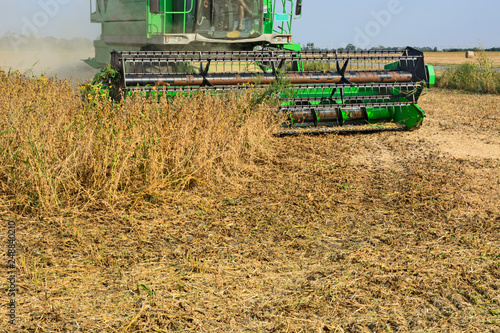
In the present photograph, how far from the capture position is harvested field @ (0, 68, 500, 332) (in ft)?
9.52

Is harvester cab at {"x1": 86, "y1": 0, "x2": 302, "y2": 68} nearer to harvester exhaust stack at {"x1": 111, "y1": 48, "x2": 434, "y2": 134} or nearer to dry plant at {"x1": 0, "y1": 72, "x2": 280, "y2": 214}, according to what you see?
harvester exhaust stack at {"x1": 111, "y1": 48, "x2": 434, "y2": 134}

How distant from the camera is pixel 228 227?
412cm

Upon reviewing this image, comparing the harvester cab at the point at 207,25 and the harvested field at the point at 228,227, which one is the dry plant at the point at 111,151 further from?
the harvester cab at the point at 207,25

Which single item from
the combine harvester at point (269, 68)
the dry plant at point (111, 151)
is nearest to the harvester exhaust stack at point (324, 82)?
the combine harvester at point (269, 68)

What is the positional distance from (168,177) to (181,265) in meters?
1.56

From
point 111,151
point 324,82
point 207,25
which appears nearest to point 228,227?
point 111,151

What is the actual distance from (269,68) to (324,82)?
3.28ft

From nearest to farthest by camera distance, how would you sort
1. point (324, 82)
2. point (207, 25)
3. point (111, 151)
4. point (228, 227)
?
point (228, 227) < point (111, 151) < point (324, 82) < point (207, 25)

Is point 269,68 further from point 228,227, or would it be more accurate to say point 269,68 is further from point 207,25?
point 228,227

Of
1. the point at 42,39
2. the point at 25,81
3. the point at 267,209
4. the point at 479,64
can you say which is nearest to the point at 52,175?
the point at 267,209

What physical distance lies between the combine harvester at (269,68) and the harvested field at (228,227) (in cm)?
92

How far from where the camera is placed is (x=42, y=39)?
23.4m

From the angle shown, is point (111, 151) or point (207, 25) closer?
point (111, 151)

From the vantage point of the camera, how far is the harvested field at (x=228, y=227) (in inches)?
114
